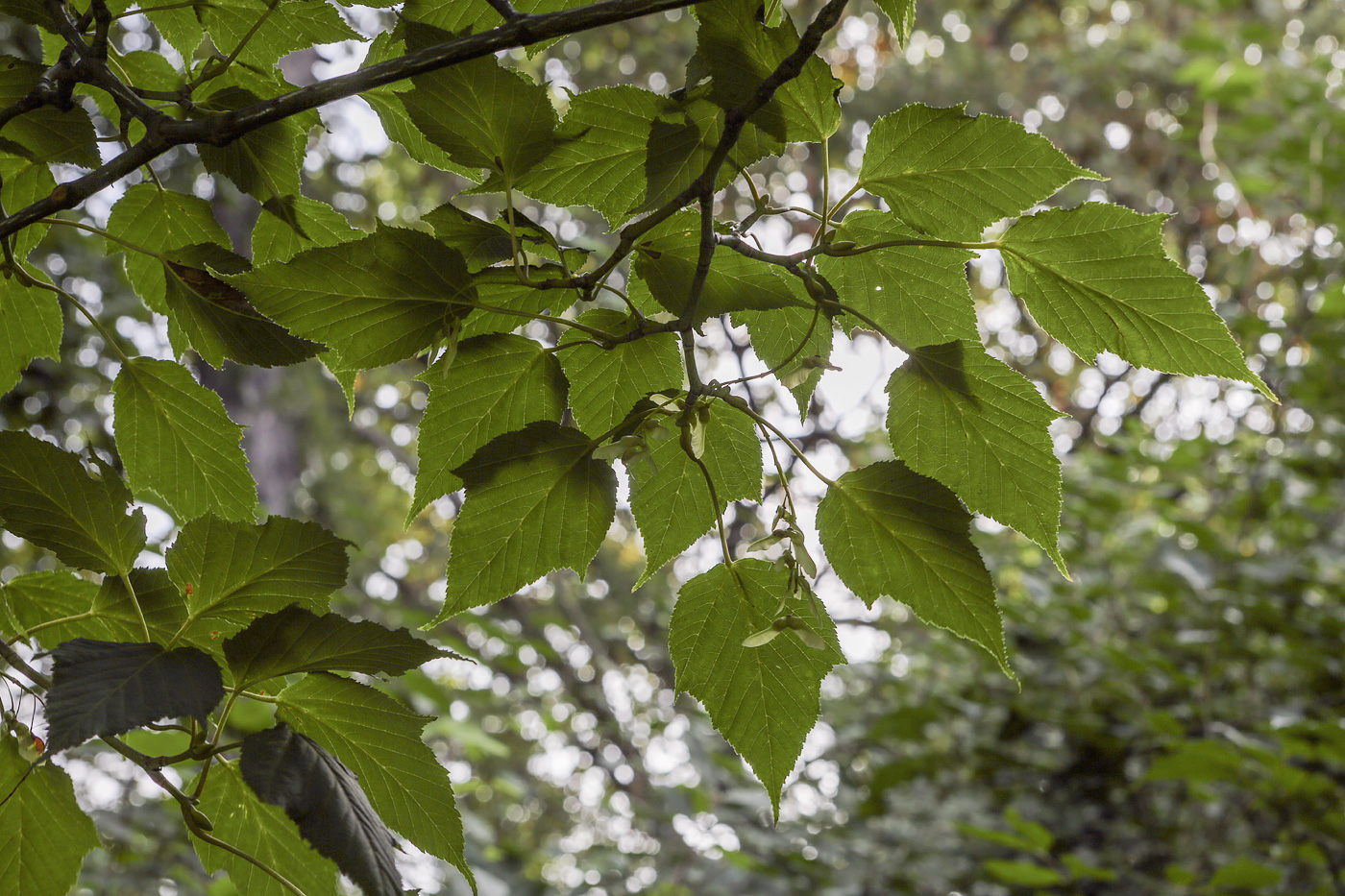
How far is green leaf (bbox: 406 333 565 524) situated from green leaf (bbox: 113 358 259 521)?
0.65 ft

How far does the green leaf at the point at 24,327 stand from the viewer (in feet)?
2.40

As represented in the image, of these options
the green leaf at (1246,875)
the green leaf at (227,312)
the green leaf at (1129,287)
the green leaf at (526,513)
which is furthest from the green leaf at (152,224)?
the green leaf at (1246,875)

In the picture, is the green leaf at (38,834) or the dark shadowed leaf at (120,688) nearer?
the dark shadowed leaf at (120,688)

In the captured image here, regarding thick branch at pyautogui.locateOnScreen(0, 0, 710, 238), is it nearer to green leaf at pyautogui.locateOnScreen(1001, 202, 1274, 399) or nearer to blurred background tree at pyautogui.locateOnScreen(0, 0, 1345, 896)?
green leaf at pyautogui.locateOnScreen(1001, 202, 1274, 399)

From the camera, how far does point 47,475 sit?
56cm

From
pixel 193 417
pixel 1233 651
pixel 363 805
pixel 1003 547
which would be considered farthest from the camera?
pixel 1003 547

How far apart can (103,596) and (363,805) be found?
8.9 inches

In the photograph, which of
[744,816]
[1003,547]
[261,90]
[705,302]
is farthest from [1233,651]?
[261,90]

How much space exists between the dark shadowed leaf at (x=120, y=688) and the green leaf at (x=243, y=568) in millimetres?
78

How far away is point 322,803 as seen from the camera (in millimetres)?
488

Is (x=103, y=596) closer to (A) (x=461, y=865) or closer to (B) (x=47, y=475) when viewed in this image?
(B) (x=47, y=475)

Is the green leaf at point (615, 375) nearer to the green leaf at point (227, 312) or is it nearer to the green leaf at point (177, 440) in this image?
the green leaf at point (227, 312)

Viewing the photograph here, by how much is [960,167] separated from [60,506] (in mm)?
593

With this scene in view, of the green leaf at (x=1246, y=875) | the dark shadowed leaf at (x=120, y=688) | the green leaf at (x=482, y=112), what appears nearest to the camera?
the dark shadowed leaf at (x=120, y=688)
